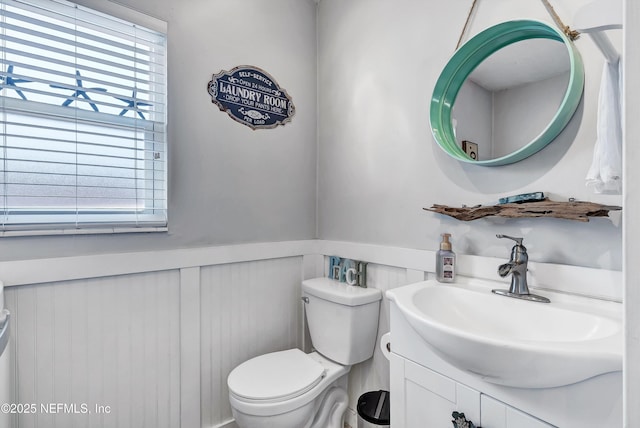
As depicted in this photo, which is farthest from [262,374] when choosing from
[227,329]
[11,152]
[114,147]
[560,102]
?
[560,102]

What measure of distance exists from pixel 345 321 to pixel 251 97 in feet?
4.03

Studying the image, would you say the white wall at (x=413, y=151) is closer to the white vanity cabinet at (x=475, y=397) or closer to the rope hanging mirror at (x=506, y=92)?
the rope hanging mirror at (x=506, y=92)

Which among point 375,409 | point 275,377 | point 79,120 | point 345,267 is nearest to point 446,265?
point 345,267

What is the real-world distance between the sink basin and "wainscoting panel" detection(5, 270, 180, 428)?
3.45ft

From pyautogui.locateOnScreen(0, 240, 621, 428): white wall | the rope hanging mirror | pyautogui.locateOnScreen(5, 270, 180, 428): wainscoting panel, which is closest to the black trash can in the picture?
pyautogui.locateOnScreen(0, 240, 621, 428): white wall

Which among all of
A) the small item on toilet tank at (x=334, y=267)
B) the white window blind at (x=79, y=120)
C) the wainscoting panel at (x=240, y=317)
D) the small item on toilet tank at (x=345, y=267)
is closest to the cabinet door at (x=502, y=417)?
the small item on toilet tank at (x=345, y=267)

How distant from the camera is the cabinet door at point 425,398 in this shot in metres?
0.87

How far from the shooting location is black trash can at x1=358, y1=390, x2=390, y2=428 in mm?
1331

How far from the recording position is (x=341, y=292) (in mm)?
1564

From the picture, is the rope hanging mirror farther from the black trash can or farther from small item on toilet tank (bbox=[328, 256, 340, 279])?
the black trash can

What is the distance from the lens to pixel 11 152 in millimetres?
1131

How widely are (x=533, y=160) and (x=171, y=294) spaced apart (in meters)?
1.54

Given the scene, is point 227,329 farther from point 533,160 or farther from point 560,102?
point 560,102

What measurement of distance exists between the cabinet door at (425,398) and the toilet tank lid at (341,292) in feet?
1.48
